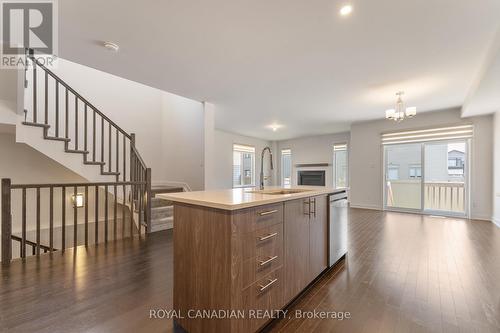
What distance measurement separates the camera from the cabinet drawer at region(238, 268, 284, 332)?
4.42 feet

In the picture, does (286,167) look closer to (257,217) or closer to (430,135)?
(430,135)

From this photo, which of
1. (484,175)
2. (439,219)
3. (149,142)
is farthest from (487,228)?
(149,142)

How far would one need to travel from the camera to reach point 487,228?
13.9 feet

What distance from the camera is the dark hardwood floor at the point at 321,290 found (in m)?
1.58

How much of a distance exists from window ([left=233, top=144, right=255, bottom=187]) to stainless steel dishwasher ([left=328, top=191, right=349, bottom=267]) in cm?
593

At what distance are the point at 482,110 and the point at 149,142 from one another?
781 centimetres

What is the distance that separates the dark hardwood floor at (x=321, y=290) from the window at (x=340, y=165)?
479cm

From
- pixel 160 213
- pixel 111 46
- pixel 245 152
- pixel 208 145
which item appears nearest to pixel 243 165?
pixel 245 152

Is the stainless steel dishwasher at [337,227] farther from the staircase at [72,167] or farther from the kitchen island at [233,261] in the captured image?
the staircase at [72,167]

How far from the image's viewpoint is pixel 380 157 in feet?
20.8

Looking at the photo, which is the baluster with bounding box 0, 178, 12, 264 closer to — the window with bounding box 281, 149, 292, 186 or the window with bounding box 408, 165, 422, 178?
the window with bounding box 408, 165, 422, 178

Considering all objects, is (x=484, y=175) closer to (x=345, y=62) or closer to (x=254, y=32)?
(x=345, y=62)

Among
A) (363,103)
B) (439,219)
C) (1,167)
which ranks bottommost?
(439,219)

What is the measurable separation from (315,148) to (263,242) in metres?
7.90
